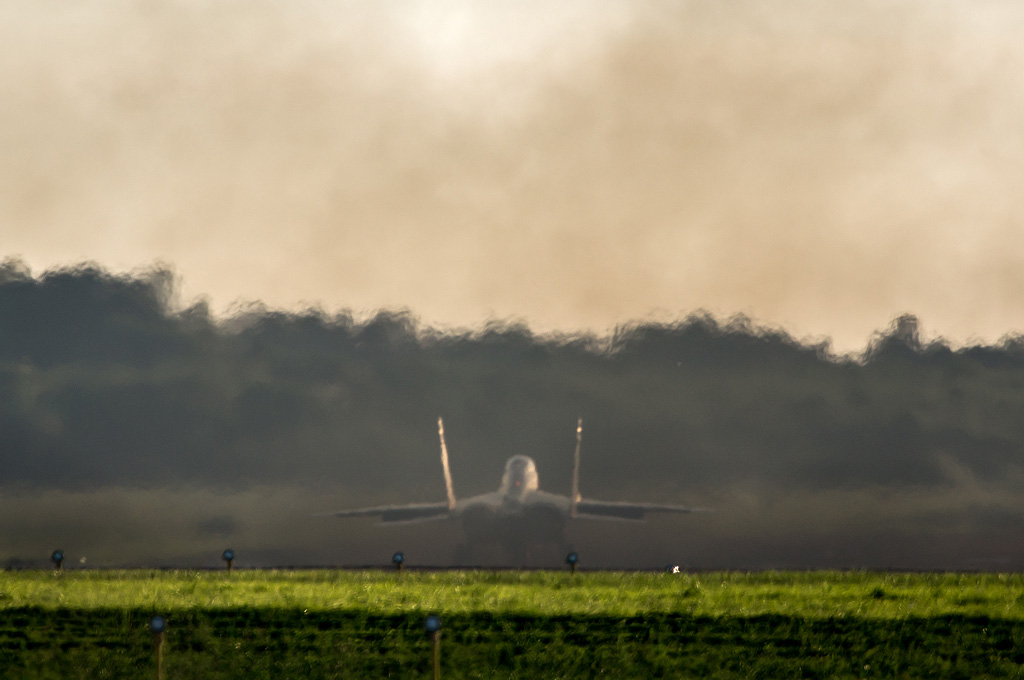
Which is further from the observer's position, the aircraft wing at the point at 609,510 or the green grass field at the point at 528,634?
the aircraft wing at the point at 609,510

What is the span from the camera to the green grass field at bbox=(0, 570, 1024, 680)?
2475 centimetres

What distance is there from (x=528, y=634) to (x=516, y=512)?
56.3m

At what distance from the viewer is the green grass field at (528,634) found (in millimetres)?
24750

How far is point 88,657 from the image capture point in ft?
83.2

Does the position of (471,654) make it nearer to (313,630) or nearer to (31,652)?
(313,630)

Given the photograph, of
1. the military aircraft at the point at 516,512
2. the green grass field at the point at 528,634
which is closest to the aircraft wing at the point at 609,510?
the military aircraft at the point at 516,512

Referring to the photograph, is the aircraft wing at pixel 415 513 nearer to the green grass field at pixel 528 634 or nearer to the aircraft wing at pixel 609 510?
the aircraft wing at pixel 609 510

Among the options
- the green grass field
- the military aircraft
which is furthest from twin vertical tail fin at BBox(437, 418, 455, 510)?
the green grass field

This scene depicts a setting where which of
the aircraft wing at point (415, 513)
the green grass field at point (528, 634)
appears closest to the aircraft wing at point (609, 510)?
the aircraft wing at point (415, 513)

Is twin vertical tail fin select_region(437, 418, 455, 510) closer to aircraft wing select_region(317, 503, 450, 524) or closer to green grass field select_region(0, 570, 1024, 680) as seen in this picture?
aircraft wing select_region(317, 503, 450, 524)

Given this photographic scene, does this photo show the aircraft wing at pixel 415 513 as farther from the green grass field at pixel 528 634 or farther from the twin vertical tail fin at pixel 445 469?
the green grass field at pixel 528 634

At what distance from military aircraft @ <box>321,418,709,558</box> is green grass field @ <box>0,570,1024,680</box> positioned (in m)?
51.3

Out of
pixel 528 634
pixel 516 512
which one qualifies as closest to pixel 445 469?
pixel 516 512

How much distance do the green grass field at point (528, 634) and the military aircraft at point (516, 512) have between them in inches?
2019
